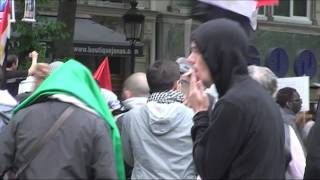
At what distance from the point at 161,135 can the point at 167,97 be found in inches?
11.3

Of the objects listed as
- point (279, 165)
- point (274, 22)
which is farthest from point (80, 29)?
point (279, 165)

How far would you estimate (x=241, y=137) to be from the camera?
3299 millimetres

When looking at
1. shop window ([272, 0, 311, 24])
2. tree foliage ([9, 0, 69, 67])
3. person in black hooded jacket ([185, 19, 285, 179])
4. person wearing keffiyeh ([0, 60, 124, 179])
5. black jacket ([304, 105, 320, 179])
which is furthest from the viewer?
shop window ([272, 0, 311, 24])

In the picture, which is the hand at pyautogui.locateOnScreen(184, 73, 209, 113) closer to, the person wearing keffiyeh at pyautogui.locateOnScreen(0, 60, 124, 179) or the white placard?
the person wearing keffiyeh at pyautogui.locateOnScreen(0, 60, 124, 179)

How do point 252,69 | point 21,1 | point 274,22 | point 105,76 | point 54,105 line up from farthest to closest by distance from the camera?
point 274,22
point 21,1
point 105,76
point 252,69
point 54,105

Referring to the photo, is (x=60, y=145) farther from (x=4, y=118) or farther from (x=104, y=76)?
(x=104, y=76)

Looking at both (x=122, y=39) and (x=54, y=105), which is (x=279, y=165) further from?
(x=122, y=39)

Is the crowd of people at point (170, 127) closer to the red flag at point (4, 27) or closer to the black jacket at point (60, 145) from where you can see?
the black jacket at point (60, 145)

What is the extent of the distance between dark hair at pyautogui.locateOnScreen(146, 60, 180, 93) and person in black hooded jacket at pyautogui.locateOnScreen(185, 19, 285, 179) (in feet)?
6.11

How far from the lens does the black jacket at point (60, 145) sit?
3871 millimetres

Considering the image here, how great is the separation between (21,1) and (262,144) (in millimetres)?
9783

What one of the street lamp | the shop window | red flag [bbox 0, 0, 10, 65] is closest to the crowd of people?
red flag [bbox 0, 0, 10, 65]

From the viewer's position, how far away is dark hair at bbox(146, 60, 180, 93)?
532cm

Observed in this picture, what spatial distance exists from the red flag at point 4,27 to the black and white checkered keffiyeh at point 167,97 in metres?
2.39
